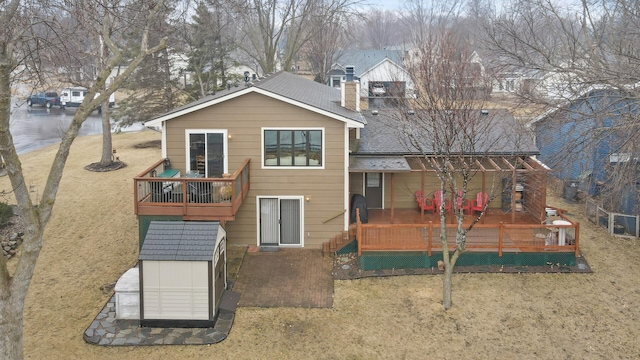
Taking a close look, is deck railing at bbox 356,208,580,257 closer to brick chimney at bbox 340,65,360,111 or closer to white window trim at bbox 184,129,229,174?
white window trim at bbox 184,129,229,174

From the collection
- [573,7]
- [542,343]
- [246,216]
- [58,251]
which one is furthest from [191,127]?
[573,7]

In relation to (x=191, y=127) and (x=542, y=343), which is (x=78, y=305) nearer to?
(x=191, y=127)

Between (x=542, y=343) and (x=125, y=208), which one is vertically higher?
(x=125, y=208)

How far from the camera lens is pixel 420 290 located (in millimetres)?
13102

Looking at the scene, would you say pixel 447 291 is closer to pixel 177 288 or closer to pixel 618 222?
pixel 177 288

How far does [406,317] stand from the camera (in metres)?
11.8

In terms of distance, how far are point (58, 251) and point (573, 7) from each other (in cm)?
2397

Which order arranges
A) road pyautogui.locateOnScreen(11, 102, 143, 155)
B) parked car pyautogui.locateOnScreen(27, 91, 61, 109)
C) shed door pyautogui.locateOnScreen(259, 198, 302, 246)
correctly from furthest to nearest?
parked car pyautogui.locateOnScreen(27, 91, 61, 109) < road pyautogui.locateOnScreen(11, 102, 143, 155) < shed door pyautogui.locateOnScreen(259, 198, 302, 246)

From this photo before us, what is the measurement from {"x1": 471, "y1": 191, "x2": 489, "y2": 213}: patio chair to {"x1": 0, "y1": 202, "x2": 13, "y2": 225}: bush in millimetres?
15102

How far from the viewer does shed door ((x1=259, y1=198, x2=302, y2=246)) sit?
16.0m

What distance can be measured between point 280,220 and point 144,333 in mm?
5858

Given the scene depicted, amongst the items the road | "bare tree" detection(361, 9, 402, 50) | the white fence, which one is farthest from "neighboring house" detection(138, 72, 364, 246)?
"bare tree" detection(361, 9, 402, 50)

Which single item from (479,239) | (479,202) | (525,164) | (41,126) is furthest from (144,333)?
(41,126)

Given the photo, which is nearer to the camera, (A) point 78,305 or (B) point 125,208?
(A) point 78,305
